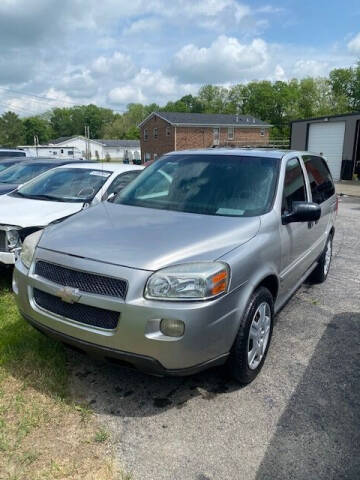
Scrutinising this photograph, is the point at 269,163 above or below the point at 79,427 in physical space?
above

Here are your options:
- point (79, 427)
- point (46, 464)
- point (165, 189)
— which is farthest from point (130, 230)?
point (46, 464)

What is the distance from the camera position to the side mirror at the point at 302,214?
10.7 feet

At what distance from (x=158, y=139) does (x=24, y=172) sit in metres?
38.7

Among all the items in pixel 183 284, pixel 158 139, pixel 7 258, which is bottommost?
pixel 7 258

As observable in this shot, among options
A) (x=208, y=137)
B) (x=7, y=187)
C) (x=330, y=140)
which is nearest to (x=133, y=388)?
(x=7, y=187)

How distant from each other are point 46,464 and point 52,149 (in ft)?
248

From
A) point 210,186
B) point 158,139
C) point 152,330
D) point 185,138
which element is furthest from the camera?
point 158,139

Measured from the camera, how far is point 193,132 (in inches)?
1714

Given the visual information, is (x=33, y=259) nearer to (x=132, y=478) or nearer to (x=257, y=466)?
(x=132, y=478)

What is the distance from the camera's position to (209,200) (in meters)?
3.37

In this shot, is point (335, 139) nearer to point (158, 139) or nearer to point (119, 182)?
point (119, 182)

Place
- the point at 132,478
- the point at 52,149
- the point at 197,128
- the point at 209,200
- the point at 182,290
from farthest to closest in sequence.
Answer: the point at 52,149 → the point at 197,128 → the point at 209,200 → the point at 182,290 → the point at 132,478

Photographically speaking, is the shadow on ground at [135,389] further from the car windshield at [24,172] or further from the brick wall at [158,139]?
the brick wall at [158,139]

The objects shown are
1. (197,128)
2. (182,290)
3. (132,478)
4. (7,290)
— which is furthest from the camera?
(197,128)
